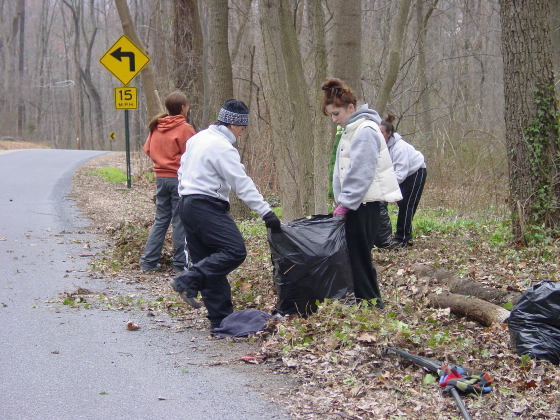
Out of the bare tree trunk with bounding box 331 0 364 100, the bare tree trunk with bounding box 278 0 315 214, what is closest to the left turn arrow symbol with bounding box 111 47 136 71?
the bare tree trunk with bounding box 278 0 315 214

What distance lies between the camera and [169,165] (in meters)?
7.11

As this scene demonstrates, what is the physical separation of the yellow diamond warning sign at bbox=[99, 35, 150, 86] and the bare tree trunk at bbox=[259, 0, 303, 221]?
21.3ft

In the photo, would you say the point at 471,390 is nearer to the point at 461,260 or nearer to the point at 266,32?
the point at 461,260

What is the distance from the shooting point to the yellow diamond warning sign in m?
13.7

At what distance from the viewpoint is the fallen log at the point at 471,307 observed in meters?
4.89

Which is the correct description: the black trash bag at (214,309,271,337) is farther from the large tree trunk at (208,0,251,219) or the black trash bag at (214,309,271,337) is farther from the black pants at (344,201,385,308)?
the large tree trunk at (208,0,251,219)

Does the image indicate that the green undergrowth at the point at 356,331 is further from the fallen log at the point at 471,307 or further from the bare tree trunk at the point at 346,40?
the bare tree trunk at the point at 346,40

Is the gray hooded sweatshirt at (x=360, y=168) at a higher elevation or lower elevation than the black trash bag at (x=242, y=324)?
higher

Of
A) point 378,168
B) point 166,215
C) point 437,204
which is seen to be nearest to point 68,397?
point 378,168

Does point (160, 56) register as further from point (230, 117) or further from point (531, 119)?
point (230, 117)

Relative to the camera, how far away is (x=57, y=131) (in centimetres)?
6369

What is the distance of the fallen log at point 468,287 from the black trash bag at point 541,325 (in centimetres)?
110

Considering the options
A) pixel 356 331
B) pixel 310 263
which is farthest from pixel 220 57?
pixel 356 331

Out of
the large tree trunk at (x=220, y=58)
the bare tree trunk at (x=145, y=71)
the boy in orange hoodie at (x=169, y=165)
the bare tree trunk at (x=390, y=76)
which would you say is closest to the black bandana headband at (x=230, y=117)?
the boy in orange hoodie at (x=169, y=165)
